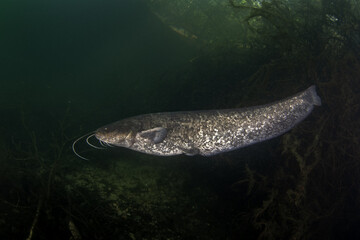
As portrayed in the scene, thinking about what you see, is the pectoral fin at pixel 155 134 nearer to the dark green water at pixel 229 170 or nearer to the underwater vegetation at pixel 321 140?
the dark green water at pixel 229 170

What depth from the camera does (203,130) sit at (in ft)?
7.93

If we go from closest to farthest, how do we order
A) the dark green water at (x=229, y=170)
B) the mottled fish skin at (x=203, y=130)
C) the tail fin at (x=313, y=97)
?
the dark green water at (x=229, y=170) → the mottled fish skin at (x=203, y=130) → the tail fin at (x=313, y=97)

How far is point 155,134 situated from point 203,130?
664 mm

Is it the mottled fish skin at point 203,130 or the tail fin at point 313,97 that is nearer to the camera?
the mottled fish skin at point 203,130

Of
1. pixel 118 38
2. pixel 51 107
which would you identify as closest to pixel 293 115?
pixel 51 107

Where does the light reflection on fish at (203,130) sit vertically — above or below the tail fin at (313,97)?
below

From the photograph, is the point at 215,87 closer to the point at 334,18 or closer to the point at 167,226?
the point at 334,18

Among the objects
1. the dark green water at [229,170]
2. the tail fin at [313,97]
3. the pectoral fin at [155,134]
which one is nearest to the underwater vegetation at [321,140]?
the dark green water at [229,170]

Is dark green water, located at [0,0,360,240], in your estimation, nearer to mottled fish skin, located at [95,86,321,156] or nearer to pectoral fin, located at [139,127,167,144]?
mottled fish skin, located at [95,86,321,156]

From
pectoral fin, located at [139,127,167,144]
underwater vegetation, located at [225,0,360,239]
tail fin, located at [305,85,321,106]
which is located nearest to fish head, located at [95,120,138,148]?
pectoral fin, located at [139,127,167,144]

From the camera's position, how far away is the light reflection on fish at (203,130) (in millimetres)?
2406

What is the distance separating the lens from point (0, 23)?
2064cm

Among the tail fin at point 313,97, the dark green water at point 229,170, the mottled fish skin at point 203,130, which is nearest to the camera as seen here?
the dark green water at point 229,170

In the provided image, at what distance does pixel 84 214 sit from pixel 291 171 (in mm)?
3228
